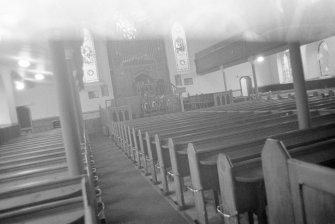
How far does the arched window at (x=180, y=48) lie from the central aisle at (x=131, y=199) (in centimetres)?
1093

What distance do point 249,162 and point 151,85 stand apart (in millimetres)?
13961

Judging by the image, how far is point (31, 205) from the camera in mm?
1815

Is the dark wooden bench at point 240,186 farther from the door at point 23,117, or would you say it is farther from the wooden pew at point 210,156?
the door at point 23,117

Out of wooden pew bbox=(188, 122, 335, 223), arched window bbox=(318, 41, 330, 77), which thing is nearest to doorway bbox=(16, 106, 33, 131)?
wooden pew bbox=(188, 122, 335, 223)

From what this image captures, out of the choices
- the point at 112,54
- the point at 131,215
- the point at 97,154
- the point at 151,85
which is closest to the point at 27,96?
the point at 112,54

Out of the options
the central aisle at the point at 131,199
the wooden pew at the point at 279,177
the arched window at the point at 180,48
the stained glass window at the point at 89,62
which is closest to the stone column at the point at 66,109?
the central aisle at the point at 131,199

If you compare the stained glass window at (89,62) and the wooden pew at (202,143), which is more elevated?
the stained glass window at (89,62)

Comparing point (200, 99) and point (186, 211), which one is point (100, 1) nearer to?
point (186, 211)

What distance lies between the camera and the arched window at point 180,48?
656 inches

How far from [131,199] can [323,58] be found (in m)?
13.9

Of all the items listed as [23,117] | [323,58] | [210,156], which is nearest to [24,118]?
[23,117]

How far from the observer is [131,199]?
13.6ft

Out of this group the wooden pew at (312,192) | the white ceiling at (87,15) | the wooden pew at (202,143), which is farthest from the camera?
the wooden pew at (202,143)

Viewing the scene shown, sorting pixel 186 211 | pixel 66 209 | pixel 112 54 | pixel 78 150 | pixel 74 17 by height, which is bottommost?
pixel 186 211
